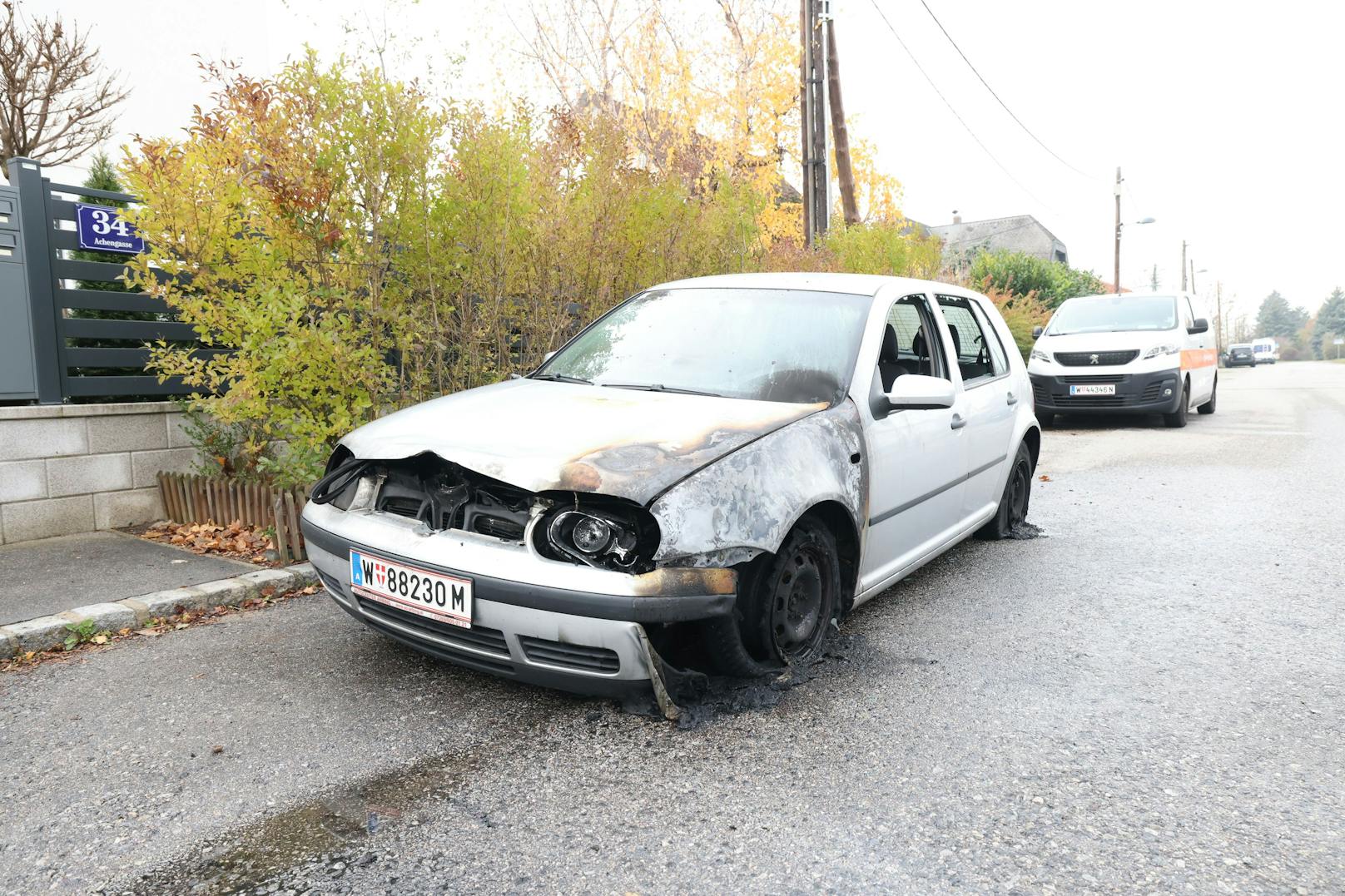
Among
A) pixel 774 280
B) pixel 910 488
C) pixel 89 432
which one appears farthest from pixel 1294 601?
pixel 89 432

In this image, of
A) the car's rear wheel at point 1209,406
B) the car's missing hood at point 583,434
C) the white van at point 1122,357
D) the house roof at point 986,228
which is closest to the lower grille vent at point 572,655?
the car's missing hood at point 583,434

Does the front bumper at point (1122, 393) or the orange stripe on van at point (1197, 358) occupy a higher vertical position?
the orange stripe on van at point (1197, 358)

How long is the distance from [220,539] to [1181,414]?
38.8 ft

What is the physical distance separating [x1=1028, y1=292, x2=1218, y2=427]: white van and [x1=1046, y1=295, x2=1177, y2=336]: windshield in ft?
0.04

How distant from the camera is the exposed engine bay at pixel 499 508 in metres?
2.81

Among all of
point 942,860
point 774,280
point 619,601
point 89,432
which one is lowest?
point 942,860

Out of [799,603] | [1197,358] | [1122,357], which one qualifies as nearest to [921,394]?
[799,603]

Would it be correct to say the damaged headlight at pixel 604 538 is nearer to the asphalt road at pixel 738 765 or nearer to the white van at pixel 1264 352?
the asphalt road at pixel 738 765

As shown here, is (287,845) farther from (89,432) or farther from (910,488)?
(89,432)

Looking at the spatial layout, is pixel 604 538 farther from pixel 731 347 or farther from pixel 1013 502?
pixel 1013 502

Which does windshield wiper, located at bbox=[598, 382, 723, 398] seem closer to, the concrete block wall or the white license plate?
the white license plate

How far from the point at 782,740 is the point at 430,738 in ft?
3.77

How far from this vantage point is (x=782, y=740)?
9.75 ft

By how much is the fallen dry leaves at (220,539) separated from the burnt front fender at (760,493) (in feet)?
10.4
